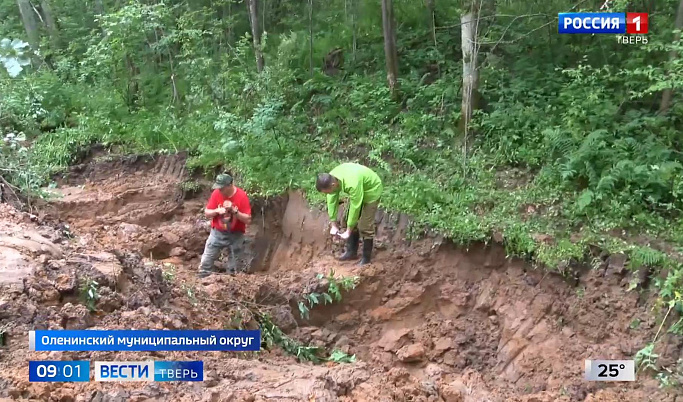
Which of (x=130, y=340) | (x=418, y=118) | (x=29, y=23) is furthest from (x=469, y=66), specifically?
(x=29, y=23)

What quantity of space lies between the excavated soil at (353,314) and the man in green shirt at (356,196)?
0.36 metres

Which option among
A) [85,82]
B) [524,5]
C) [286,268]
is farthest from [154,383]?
[85,82]

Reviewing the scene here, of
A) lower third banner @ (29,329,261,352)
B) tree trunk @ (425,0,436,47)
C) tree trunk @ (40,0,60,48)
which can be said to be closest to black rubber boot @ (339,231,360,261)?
lower third banner @ (29,329,261,352)

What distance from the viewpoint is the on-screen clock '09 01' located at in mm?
3578

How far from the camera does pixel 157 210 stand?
9672mm

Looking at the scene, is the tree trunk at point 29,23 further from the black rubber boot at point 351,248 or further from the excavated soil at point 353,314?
the black rubber boot at point 351,248

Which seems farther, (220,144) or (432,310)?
(220,144)

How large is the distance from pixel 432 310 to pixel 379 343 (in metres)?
0.75

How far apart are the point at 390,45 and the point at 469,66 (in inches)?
67.9

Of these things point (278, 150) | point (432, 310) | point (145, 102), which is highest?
point (145, 102)

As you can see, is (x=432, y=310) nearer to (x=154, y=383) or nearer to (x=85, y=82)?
(x=154, y=383)

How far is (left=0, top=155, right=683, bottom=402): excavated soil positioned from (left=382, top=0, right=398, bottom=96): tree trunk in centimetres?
259

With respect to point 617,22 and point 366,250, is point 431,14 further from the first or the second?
point 366,250

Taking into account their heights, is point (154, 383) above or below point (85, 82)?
below
